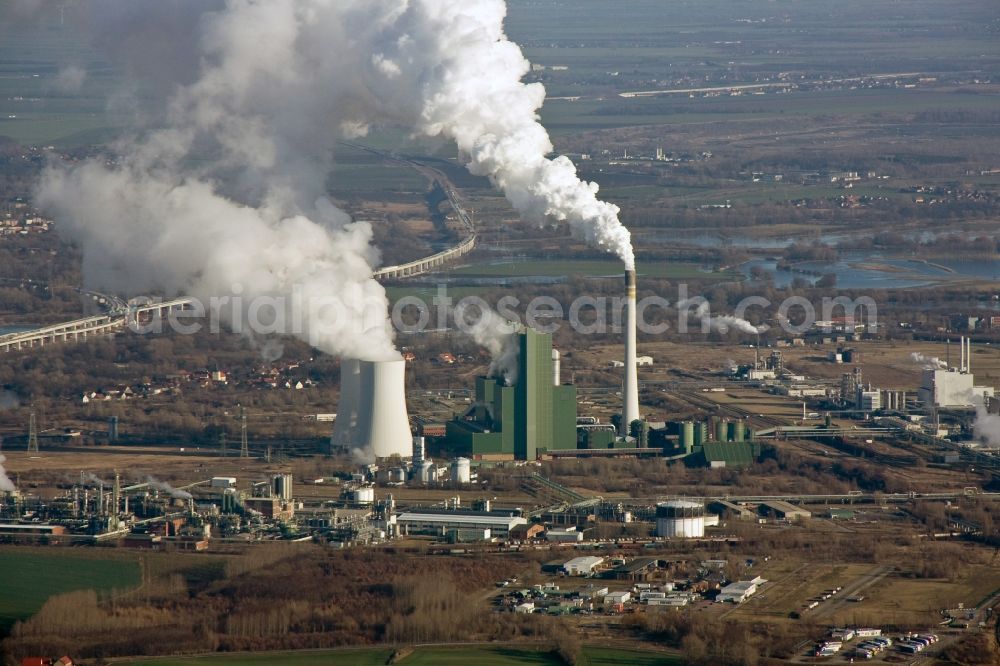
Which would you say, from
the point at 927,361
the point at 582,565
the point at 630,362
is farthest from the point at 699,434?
the point at 927,361

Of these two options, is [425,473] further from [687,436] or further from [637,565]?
[637,565]

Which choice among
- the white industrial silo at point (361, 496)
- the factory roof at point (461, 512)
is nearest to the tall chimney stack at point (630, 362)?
the factory roof at point (461, 512)

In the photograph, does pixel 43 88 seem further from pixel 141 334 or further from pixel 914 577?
pixel 914 577

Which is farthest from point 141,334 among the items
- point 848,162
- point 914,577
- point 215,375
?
point 848,162

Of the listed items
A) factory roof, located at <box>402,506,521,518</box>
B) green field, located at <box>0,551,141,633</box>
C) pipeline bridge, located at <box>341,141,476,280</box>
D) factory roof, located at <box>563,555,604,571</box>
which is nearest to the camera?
green field, located at <box>0,551,141,633</box>

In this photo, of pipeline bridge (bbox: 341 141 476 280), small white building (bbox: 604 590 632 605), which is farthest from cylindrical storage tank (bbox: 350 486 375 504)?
pipeline bridge (bbox: 341 141 476 280)

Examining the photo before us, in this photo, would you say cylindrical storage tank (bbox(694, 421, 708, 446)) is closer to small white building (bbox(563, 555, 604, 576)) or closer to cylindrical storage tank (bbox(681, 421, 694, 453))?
cylindrical storage tank (bbox(681, 421, 694, 453))

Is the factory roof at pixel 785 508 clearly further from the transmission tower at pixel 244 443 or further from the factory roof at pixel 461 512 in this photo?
the transmission tower at pixel 244 443
